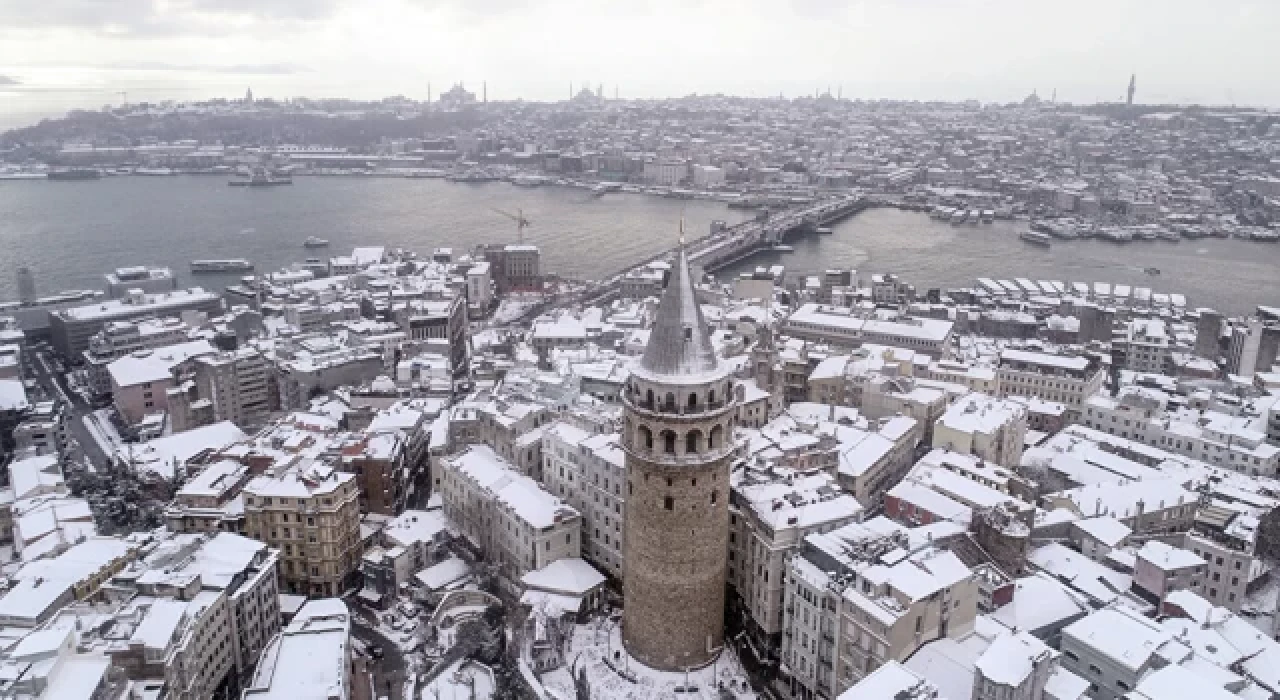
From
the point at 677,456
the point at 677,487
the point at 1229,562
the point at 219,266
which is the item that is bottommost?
the point at 219,266

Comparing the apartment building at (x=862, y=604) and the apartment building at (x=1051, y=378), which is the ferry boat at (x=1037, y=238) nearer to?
the apartment building at (x=1051, y=378)

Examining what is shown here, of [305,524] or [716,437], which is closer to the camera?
[716,437]

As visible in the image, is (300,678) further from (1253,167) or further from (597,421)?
(1253,167)

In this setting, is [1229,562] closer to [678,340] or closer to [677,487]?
[677,487]

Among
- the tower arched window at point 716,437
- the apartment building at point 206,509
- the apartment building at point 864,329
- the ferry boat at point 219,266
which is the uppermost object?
the tower arched window at point 716,437

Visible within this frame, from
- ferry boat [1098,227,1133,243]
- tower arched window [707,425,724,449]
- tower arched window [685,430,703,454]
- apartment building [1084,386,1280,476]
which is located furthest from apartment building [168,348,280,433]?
ferry boat [1098,227,1133,243]

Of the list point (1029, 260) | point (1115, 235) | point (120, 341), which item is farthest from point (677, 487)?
point (1115, 235)

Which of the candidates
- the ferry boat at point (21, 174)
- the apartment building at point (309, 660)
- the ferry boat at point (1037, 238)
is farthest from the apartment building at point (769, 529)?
the ferry boat at point (21, 174)

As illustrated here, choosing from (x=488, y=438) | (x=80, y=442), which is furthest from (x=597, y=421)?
(x=80, y=442)
